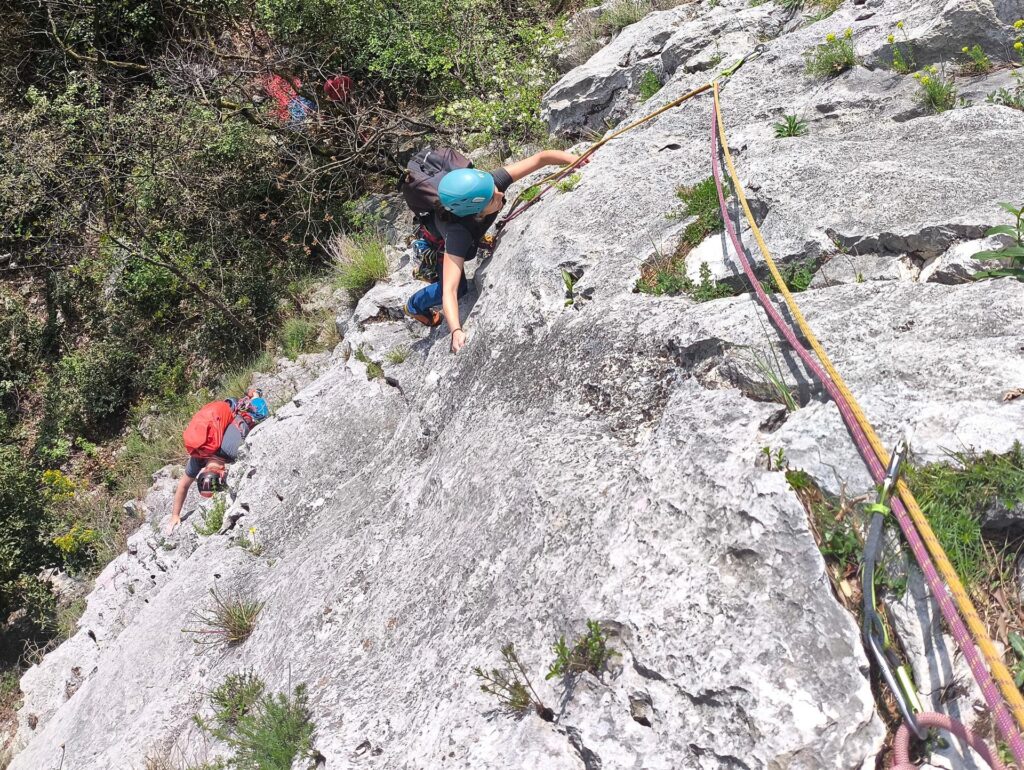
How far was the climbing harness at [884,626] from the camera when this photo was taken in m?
2.07

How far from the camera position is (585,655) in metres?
2.62

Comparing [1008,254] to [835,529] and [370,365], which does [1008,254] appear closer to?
[835,529]

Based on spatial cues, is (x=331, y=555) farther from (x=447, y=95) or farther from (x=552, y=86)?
(x=447, y=95)

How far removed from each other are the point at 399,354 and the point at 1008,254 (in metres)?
4.18

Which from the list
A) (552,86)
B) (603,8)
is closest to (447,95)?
(552,86)

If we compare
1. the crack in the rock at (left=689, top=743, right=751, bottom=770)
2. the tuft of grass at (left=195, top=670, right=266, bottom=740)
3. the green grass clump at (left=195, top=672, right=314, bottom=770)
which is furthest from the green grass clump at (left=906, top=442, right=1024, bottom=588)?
the tuft of grass at (left=195, top=670, right=266, bottom=740)

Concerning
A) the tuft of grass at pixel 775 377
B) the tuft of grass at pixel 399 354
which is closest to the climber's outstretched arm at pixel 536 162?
the tuft of grass at pixel 399 354

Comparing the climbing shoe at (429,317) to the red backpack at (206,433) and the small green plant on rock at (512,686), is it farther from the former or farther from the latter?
the small green plant on rock at (512,686)

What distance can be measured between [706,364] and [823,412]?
690mm

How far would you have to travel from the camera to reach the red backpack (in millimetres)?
6949

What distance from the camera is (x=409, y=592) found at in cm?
359

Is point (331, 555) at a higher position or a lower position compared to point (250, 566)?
higher

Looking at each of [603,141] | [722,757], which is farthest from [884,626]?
[603,141]

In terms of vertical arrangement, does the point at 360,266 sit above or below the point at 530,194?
below
